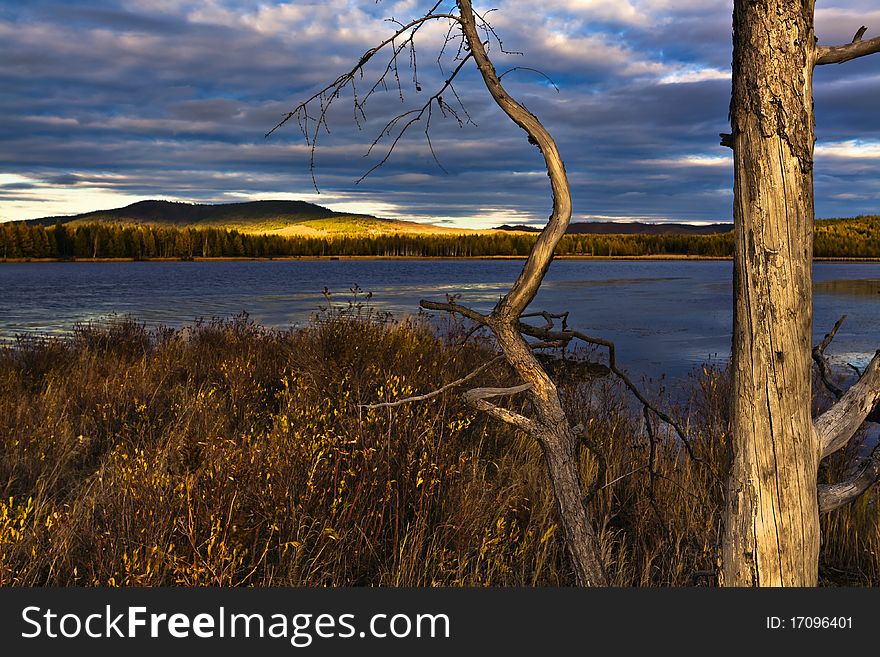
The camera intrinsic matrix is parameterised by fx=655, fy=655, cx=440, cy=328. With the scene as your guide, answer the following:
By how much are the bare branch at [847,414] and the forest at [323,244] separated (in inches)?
4393

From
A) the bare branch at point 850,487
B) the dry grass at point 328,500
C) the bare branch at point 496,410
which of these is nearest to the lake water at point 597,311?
the dry grass at point 328,500

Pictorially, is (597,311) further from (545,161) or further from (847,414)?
(545,161)

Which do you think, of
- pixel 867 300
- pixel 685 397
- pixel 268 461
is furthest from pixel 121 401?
pixel 867 300

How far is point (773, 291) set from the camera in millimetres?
2936

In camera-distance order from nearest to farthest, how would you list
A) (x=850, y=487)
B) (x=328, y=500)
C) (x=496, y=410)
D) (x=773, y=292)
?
(x=773, y=292), (x=850, y=487), (x=496, y=410), (x=328, y=500)

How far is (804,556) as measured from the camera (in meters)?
3.05

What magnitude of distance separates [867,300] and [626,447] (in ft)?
119

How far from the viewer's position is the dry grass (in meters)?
3.84

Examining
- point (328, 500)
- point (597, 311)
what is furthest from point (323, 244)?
point (328, 500)

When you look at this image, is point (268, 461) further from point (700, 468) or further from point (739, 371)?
point (700, 468)

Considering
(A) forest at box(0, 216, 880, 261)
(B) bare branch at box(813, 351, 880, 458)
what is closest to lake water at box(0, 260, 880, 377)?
(B) bare branch at box(813, 351, 880, 458)

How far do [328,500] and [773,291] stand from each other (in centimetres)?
312

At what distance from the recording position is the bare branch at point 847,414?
10.6 feet

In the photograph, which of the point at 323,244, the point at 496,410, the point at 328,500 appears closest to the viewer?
the point at 496,410
